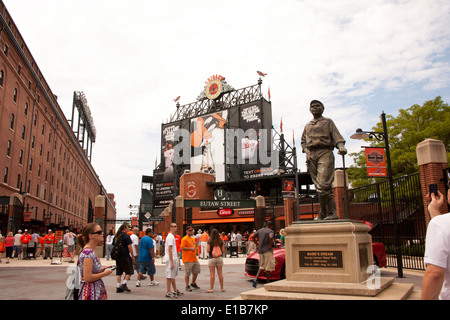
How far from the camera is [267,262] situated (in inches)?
393

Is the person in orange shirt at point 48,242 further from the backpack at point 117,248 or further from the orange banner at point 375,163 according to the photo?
the orange banner at point 375,163

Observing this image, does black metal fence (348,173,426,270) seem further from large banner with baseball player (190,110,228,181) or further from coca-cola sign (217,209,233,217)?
large banner with baseball player (190,110,228,181)

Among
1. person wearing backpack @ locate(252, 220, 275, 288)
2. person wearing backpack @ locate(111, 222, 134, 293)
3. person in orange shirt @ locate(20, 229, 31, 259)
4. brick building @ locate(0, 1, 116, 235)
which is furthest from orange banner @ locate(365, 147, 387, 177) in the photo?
person in orange shirt @ locate(20, 229, 31, 259)

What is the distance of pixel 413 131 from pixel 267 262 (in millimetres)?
24458

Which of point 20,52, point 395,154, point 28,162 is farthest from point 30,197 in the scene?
point 395,154

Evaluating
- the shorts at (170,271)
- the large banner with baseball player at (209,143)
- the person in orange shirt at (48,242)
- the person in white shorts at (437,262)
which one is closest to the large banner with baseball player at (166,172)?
the large banner with baseball player at (209,143)

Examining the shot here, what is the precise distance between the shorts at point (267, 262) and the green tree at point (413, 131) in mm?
21493

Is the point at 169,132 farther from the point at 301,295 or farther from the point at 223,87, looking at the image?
the point at 301,295

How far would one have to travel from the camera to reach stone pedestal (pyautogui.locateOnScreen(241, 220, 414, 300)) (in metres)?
5.85

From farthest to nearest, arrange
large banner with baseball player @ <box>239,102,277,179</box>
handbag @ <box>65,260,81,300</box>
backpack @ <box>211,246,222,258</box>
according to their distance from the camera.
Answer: large banner with baseball player @ <box>239,102,277,179</box> < backpack @ <box>211,246,222,258</box> < handbag @ <box>65,260,81,300</box>

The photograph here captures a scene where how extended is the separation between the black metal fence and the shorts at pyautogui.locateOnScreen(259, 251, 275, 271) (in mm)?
4812

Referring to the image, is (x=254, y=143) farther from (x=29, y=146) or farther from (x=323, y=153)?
(x=323, y=153)

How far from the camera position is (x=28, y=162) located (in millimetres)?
39500

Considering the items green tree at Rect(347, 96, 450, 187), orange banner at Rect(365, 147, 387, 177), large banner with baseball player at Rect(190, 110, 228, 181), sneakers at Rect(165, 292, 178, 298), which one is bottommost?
sneakers at Rect(165, 292, 178, 298)
